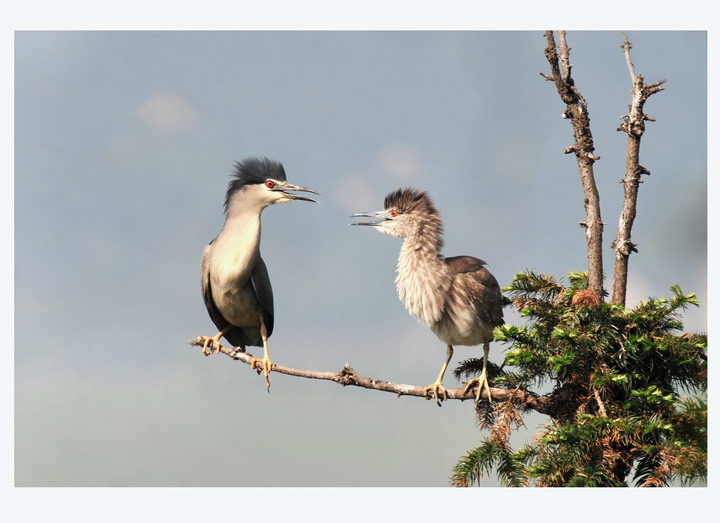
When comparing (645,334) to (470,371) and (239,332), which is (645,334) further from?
(239,332)

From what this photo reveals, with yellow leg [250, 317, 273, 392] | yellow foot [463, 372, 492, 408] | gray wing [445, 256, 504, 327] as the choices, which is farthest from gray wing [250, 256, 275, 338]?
yellow foot [463, 372, 492, 408]

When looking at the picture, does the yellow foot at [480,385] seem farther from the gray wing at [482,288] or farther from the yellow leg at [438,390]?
the gray wing at [482,288]

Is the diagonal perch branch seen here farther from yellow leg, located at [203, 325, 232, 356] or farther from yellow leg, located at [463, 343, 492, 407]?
yellow leg, located at [203, 325, 232, 356]

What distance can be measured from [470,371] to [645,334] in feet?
2.90

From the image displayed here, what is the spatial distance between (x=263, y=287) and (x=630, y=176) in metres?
1.83

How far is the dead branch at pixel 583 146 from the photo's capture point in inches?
147

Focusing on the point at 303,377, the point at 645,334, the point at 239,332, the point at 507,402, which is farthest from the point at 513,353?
the point at 239,332

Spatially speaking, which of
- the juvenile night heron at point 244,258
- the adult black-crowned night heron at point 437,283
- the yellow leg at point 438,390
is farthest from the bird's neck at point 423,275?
the juvenile night heron at point 244,258

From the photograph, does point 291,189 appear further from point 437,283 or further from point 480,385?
point 480,385

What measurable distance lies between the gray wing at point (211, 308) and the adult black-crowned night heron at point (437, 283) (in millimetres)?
847

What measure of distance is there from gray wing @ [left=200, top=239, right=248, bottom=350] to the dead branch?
1.81 meters

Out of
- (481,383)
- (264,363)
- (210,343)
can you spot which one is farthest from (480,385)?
(210,343)

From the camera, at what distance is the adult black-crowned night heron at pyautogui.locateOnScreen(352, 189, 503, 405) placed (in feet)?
12.9

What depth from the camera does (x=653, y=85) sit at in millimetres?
3783
